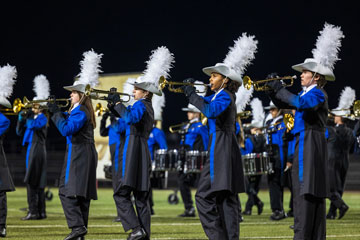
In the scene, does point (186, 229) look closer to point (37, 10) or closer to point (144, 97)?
point (144, 97)

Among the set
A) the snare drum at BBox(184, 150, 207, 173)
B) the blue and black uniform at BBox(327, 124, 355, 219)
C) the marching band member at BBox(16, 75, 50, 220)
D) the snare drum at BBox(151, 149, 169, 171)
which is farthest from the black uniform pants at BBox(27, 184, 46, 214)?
the blue and black uniform at BBox(327, 124, 355, 219)

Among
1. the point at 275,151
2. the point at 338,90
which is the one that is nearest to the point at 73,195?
the point at 275,151

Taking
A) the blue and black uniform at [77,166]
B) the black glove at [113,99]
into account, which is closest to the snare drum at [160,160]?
the blue and black uniform at [77,166]

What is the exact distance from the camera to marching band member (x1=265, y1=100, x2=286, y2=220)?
1133 cm

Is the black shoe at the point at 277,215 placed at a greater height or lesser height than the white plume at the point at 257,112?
lesser

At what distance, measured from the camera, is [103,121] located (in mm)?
11047

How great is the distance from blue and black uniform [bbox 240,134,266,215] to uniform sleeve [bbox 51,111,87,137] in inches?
221

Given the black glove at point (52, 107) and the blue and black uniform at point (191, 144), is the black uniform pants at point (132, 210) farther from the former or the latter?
the blue and black uniform at point (191, 144)

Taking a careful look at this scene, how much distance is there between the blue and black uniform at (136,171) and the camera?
744 cm

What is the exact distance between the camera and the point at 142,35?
29703 mm

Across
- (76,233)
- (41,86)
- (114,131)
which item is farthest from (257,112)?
(76,233)

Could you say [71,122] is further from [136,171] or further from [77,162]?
[136,171]

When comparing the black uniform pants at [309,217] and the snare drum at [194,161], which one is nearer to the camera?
the black uniform pants at [309,217]

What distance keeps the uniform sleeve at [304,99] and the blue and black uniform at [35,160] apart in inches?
239
